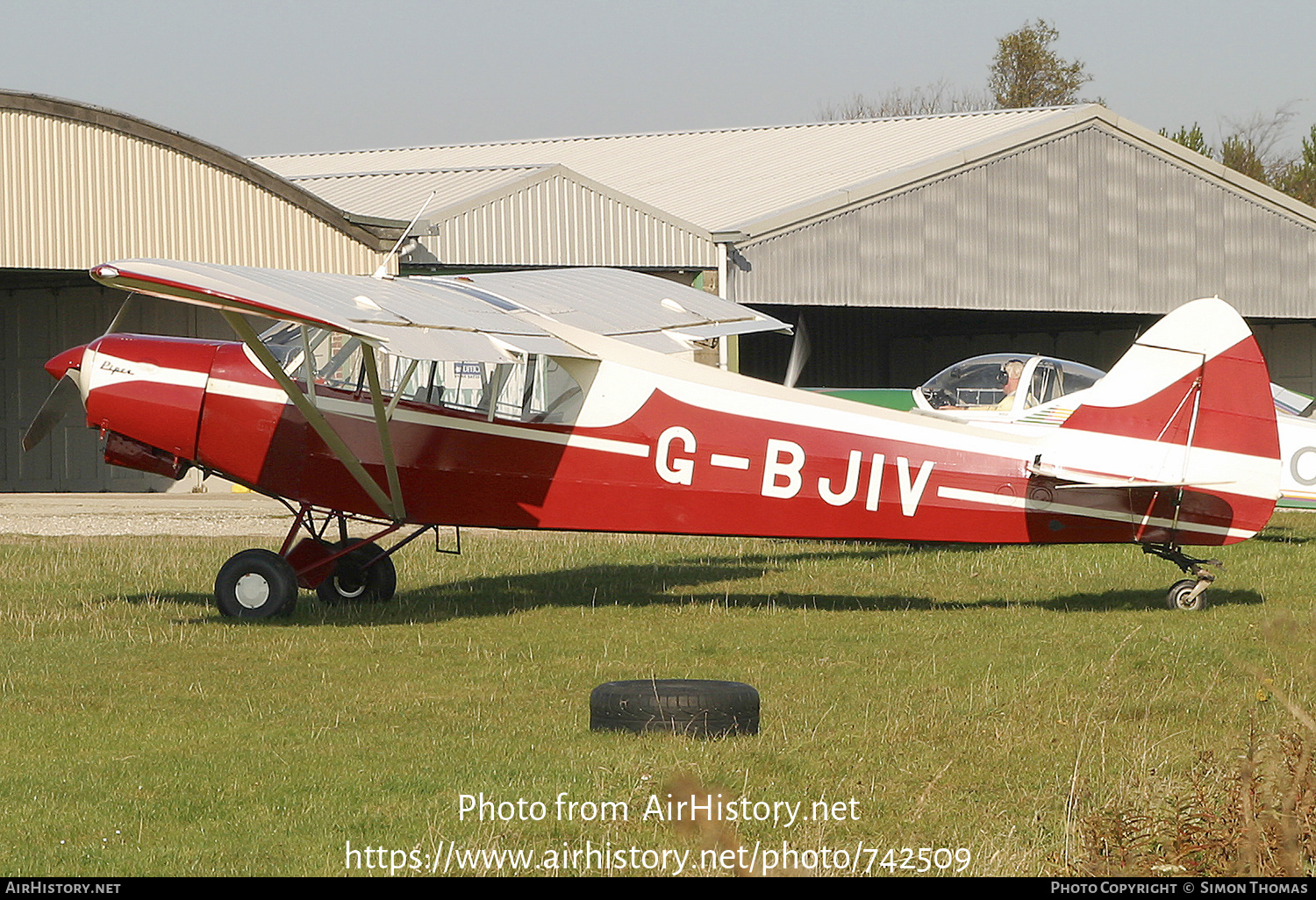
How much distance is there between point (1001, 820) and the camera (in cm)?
539

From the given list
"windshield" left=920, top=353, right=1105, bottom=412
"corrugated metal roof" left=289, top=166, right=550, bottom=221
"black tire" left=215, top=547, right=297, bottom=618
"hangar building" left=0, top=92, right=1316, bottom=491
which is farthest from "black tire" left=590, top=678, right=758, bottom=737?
"corrugated metal roof" left=289, top=166, right=550, bottom=221

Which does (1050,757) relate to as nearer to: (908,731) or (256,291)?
(908,731)

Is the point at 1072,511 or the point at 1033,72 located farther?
the point at 1033,72

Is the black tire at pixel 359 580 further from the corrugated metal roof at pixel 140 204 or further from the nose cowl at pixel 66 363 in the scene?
the corrugated metal roof at pixel 140 204

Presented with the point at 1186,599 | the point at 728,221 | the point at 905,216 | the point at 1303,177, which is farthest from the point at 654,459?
the point at 1303,177

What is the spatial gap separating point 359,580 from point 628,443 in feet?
7.95

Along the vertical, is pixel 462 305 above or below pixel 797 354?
above

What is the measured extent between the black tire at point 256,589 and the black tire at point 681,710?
4.23m

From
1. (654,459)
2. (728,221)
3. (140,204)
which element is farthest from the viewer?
(728,221)

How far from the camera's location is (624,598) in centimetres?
1189

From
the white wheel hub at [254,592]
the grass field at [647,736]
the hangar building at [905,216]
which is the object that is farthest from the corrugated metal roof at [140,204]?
the white wheel hub at [254,592]

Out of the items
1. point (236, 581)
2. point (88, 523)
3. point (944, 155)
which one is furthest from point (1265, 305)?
point (236, 581)

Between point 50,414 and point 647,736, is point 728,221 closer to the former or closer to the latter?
point 50,414

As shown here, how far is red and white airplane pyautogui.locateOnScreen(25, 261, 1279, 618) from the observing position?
10148 millimetres
